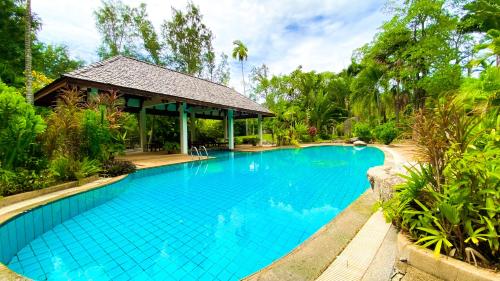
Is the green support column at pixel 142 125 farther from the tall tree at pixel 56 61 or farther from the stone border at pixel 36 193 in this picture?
the tall tree at pixel 56 61

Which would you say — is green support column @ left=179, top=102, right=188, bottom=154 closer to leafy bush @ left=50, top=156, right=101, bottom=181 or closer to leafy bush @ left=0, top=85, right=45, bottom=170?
leafy bush @ left=50, top=156, right=101, bottom=181

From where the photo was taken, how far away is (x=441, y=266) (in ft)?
5.08

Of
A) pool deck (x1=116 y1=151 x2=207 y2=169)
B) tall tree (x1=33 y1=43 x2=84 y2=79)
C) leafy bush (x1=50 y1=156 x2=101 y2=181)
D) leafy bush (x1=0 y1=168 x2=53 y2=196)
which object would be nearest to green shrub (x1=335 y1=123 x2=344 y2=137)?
pool deck (x1=116 y1=151 x2=207 y2=169)

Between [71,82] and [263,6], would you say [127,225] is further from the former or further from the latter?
[263,6]

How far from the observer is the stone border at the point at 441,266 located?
138 cm

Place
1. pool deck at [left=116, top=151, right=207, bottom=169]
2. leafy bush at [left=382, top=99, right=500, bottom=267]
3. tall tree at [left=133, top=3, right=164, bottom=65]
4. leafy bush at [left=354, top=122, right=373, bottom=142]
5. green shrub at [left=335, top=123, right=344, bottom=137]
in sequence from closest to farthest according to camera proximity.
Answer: leafy bush at [left=382, top=99, right=500, bottom=267]
pool deck at [left=116, top=151, right=207, bottom=169]
leafy bush at [left=354, top=122, right=373, bottom=142]
tall tree at [left=133, top=3, right=164, bottom=65]
green shrub at [left=335, top=123, right=344, bottom=137]

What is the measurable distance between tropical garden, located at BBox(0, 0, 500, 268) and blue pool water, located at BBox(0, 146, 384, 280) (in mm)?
1495

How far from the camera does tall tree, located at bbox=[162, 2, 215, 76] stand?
915 inches

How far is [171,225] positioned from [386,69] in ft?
71.2

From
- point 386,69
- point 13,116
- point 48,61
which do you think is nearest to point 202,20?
point 48,61

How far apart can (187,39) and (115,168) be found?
2110cm

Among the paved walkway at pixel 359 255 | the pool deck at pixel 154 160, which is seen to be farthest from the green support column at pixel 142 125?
A: the paved walkway at pixel 359 255

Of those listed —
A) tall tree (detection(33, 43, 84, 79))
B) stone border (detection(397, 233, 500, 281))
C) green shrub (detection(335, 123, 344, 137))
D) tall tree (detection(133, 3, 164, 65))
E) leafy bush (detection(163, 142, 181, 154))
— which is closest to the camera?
stone border (detection(397, 233, 500, 281))

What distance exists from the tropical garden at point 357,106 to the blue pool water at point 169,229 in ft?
4.91
